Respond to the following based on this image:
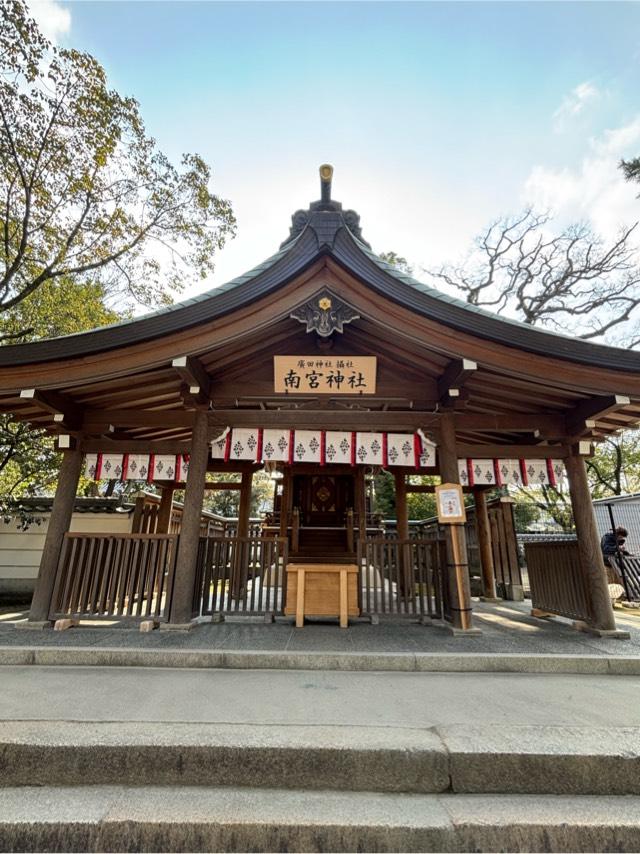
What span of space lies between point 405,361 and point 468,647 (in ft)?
13.0

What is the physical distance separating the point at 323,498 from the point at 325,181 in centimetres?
911

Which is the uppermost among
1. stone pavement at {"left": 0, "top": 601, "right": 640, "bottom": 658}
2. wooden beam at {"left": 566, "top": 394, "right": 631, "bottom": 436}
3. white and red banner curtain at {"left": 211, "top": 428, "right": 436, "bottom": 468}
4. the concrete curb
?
wooden beam at {"left": 566, "top": 394, "right": 631, "bottom": 436}

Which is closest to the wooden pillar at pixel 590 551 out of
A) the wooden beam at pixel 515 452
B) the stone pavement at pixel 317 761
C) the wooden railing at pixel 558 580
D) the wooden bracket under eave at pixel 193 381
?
the wooden railing at pixel 558 580

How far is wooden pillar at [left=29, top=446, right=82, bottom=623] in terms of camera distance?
5621 mm

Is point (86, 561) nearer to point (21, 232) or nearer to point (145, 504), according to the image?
point (145, 504)

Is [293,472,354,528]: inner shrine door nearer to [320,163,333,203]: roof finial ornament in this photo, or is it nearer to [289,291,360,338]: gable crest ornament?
[289,291,360,338]: gable crest ornament

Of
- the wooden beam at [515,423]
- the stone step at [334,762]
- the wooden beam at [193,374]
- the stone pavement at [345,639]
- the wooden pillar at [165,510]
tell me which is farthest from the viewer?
the wooden pillar at [165,510]

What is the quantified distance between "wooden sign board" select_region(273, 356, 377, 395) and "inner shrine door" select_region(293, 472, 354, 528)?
6.67 m

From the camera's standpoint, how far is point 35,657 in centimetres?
440

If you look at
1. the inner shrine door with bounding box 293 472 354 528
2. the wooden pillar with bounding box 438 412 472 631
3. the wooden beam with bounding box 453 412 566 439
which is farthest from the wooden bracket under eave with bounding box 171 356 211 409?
the inner shrine door with bounding box 293 472 354 528

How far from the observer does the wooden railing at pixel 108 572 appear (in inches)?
221

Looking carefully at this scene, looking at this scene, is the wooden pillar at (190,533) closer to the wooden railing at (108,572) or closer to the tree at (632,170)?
the wooden railing at (108,572)

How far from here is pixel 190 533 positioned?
5.66 m

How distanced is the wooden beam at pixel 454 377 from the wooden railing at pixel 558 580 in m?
2.97
